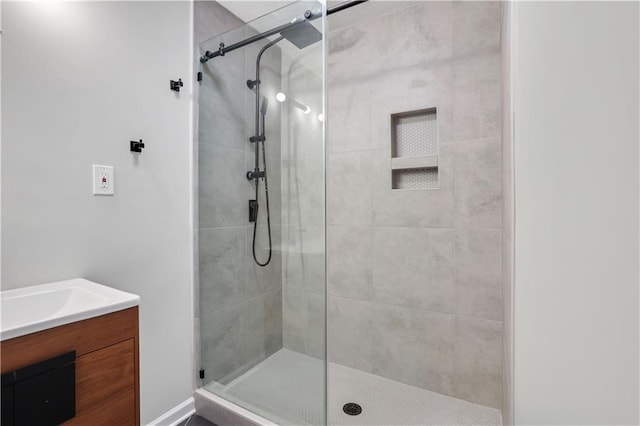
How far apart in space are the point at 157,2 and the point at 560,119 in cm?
185

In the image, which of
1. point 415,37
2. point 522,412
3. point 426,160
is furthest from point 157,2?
point 522,412

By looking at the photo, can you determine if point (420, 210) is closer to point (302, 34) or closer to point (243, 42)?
point (302, 34)

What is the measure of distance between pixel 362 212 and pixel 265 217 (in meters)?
0.73

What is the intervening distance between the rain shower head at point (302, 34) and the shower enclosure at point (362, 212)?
0.03 feet

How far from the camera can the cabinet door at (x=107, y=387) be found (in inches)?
34.4

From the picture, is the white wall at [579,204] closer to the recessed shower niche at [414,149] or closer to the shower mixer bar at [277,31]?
the shower mixer bar at [277,31]

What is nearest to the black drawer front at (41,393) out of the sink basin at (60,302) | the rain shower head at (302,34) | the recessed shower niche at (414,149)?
the sink basin at (60,302)

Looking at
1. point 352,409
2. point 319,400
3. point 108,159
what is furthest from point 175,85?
point 352,409

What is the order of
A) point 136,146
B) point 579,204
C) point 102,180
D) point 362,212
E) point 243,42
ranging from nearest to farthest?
1. point 579,204
2. point 102,180
3. point 136,146
4. point 243,42
5. point 362,212

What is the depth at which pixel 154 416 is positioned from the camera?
4.95ft

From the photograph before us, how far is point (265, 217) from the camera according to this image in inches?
64.4

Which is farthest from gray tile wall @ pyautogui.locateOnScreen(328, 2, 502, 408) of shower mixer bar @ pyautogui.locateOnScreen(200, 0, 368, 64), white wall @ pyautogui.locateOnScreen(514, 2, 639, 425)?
white wall @ pyautogui.locateOnScreen(514, 2, 639, 425)

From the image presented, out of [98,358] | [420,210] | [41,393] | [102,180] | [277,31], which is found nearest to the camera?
[41,393]

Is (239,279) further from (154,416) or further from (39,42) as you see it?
(39,42)
